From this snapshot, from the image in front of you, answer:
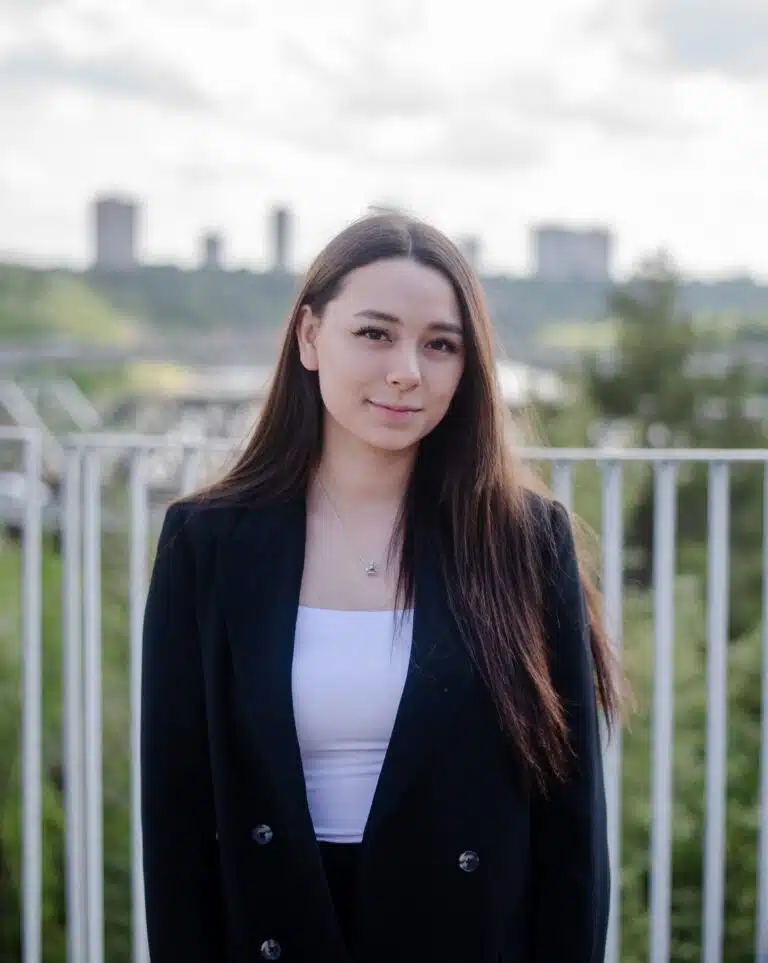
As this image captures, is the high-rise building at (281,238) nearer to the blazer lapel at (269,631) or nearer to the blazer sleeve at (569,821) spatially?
the blazer lapel at (269,631)

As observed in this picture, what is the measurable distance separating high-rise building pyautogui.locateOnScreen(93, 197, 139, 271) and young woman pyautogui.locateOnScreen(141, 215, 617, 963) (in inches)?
1136

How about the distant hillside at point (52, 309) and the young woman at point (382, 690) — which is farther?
the distant hillside at point (52, 309)

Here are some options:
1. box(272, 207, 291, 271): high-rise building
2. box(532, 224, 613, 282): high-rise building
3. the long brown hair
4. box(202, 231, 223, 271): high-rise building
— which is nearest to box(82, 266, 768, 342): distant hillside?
box(202, 231, 223, 271): high-rise building

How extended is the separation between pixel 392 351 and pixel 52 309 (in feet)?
105

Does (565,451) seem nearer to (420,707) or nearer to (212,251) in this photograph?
(420,707)

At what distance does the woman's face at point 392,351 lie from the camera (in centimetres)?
159

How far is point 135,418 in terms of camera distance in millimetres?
18375

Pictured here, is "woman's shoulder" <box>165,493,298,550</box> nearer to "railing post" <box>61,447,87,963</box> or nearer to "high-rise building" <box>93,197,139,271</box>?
"railing post" <box>61,447,87,963</box>

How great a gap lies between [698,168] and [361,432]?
49.4 ft

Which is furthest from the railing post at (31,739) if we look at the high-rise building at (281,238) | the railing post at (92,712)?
the high-rise building at (281,238)

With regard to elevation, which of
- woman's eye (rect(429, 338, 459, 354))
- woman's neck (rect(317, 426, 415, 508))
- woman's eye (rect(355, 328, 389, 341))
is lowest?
woman's neck (rect(317, 426, 415, 508))

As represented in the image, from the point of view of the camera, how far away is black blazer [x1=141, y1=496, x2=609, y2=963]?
1.55 m

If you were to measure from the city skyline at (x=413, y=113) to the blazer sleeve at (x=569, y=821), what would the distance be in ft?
1.94

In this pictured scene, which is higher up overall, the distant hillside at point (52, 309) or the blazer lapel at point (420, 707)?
the distant hillside at point (52, 309)
